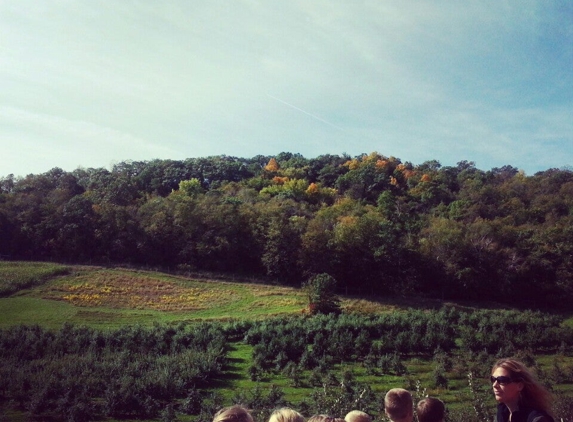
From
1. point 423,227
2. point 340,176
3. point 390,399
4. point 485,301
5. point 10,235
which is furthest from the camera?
point 340,176

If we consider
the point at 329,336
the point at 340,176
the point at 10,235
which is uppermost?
the point at 340,176

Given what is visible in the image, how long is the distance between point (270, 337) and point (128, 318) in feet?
41.9

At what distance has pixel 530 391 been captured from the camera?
3.78 meters

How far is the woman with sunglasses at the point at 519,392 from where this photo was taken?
375 centimetres

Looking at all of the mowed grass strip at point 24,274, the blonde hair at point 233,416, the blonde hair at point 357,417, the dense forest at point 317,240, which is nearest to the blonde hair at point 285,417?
the blonde hair at point 233,416

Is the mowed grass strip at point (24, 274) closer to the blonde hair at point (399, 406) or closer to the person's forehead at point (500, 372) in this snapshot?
the blonde hair at point (399, 406)

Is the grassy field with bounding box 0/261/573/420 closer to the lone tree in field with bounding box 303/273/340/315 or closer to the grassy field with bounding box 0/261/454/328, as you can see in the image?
the grassy field with bounding box 0/261/454/328

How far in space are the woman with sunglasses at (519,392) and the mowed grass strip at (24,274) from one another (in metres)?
41.5

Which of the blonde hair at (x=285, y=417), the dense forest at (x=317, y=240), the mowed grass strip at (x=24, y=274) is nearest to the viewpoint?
the blonde hair at (x=285, y=417)

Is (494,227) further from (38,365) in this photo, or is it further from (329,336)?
(38,365)

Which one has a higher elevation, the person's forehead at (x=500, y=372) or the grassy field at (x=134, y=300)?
the person's forehead at (x=500, y=372)

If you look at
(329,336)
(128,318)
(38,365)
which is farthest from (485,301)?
(38,365)

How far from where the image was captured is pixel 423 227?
174 feet

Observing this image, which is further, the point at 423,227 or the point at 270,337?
the point at 423,227
